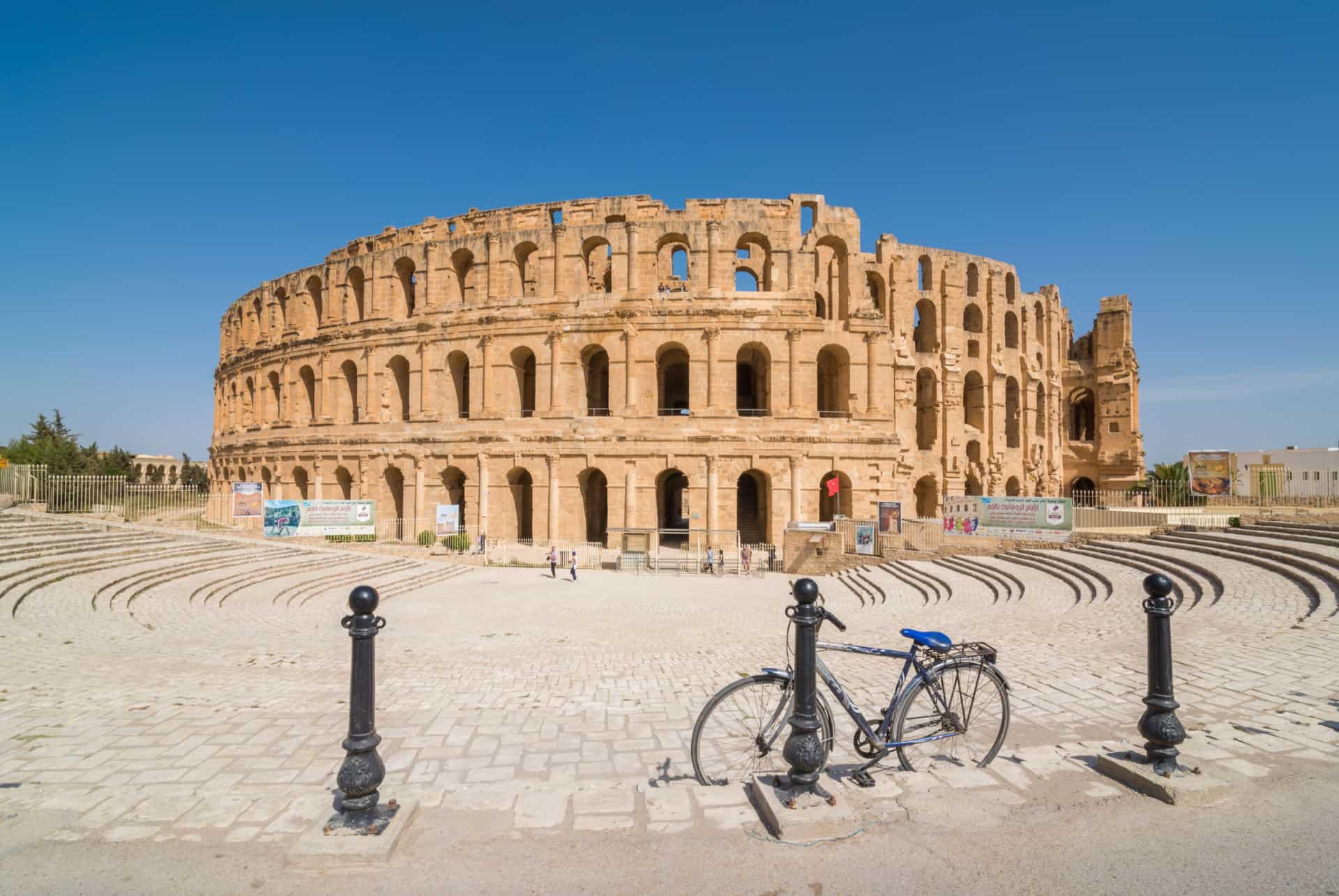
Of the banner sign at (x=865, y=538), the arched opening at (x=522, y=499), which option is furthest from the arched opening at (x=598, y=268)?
the banner sign at (x=865, y=538)

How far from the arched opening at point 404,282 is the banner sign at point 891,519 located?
80.0 ft

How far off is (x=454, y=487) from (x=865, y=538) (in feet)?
63.6

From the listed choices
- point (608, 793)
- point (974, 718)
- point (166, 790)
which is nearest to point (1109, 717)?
point (974, 718)

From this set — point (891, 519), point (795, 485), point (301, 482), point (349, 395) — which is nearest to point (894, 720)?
point (891, 519)

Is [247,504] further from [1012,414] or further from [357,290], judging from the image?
[1012,414]

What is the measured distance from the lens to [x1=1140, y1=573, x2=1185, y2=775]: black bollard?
4082mm

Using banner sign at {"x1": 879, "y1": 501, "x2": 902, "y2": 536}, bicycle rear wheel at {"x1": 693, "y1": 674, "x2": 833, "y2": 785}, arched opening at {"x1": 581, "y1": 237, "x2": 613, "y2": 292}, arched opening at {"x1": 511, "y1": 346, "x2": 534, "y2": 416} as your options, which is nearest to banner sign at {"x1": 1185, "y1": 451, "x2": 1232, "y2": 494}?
banner sign at {"x1": 879, "y1": 501, "x2": 902, "y2": 536}

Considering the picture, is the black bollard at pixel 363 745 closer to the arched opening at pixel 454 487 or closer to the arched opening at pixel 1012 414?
the arched opening at pixel 454 487

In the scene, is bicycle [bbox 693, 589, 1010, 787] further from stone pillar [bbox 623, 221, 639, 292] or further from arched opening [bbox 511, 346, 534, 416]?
arched opening [bbox 511, 346, 534, 416]

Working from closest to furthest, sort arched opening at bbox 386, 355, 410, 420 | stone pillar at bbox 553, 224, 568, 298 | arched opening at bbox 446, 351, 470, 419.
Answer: stone pillar at bbox 553, 224, 568, 298 < arched opening at bbox 446, 351, 470, 419 < arched opening at bbox 386, 355, 410, 420

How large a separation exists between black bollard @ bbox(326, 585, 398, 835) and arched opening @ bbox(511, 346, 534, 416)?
88.4 feet

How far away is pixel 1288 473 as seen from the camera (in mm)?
29922

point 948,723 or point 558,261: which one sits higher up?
point 558,261

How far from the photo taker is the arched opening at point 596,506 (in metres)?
30.8
